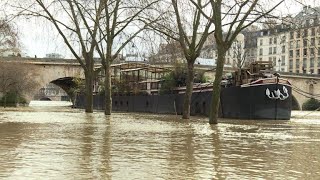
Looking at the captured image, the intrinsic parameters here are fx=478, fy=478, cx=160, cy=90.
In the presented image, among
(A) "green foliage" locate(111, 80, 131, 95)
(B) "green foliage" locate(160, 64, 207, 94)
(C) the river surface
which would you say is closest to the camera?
(C) the river surface

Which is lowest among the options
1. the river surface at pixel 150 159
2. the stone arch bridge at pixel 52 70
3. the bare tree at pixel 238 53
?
the river surface at pixel 150 159

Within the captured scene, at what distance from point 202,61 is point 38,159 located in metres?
73.5

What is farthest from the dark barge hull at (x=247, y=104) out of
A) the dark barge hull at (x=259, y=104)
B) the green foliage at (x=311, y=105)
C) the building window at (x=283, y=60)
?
the building window at (x=283, y=60)

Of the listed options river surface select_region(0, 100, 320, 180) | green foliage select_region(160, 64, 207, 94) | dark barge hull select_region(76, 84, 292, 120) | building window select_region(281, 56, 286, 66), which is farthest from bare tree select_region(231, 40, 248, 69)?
river surface select_region(0, 100, 320, 180)

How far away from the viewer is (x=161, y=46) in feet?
79.6

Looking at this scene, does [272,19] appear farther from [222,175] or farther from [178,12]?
[222,175]

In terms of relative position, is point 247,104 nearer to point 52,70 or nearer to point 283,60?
point 52,70

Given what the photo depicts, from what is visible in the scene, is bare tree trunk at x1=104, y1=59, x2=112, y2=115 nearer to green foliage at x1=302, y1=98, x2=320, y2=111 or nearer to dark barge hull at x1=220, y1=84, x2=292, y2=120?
dark barge hull at x1=220, y1=84, x2=292, y2=120

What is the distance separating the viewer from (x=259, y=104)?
76.9ft

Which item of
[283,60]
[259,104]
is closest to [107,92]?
[259,104]

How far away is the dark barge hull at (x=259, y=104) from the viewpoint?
23359mm

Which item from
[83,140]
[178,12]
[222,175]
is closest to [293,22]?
[178,12]

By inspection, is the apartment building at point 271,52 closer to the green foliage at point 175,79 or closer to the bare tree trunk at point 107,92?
the green foliage at point 175,79

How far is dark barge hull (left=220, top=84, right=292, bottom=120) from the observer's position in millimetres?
23359
